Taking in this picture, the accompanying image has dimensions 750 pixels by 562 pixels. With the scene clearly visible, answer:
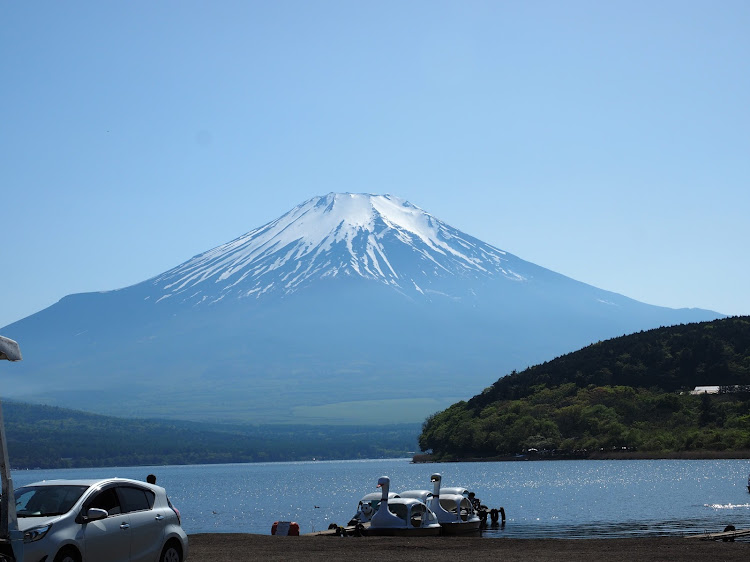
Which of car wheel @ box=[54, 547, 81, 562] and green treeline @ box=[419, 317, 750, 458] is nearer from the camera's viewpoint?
car wheel @ box=[54, 547, 81, 562]

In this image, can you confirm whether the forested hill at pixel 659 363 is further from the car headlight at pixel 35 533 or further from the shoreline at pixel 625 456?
the car headlight at pixel 35 533

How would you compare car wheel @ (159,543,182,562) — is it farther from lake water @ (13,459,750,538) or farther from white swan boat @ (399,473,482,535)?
white swan boat @ (399,473,482,535)

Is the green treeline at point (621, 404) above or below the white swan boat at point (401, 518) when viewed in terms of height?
above

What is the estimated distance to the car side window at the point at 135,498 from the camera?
→ 2105 centimetres

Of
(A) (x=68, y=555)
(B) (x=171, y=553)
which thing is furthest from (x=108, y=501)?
(B) (x=171, y=553)

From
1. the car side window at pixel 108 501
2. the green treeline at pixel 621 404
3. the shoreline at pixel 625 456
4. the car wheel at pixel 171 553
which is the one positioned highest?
the green treeline at pixel 621 404

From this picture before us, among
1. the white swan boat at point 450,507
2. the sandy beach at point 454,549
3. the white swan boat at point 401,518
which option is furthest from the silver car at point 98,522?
the white swan boat at point 450,507

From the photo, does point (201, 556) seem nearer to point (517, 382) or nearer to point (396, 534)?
point (396, 534)

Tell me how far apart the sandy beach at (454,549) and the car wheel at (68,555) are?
8.27 m

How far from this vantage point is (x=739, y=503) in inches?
2488

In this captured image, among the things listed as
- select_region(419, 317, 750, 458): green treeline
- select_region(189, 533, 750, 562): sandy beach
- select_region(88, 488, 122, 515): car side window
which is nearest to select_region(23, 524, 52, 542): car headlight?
select_region(88, 488, 122, 515): car side window

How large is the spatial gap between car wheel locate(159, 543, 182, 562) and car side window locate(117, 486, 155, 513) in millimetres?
927

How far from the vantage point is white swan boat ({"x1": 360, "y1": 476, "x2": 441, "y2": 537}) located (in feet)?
145

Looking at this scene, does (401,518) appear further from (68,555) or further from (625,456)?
(625,456)
